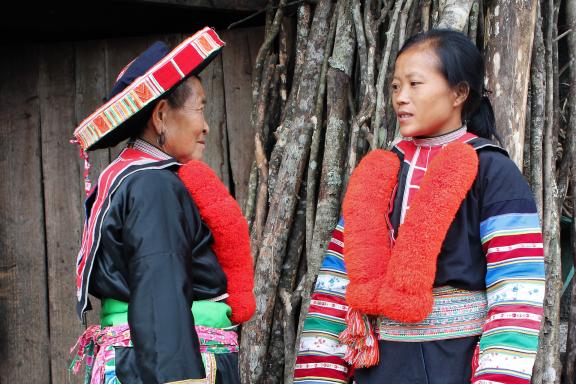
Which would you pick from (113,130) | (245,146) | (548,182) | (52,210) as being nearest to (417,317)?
(113,130)

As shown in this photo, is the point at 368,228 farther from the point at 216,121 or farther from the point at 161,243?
the point at 216,121

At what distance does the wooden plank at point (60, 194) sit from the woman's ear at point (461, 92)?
194 centimetres

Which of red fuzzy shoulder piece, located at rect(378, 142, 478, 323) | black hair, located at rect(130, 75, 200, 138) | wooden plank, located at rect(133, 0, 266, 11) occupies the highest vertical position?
wooden plank, located at rect(133, 0, 266, 11)

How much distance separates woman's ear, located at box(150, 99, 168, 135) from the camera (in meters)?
2.17

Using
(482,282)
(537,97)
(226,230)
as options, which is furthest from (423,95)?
(537,97)

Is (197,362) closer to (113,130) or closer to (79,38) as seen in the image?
(113,130)

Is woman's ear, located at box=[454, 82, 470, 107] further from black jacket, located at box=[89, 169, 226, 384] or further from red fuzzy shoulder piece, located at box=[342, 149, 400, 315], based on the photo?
black jacket, located at box=[89, 169, 226, 384]

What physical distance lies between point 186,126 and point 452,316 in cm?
85

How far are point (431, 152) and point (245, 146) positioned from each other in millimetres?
1433

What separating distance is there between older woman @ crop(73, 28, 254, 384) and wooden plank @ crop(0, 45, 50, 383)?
1428 mm

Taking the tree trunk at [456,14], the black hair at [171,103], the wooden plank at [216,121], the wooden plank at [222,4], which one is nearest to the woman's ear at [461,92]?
the tree trunk at [456,14]

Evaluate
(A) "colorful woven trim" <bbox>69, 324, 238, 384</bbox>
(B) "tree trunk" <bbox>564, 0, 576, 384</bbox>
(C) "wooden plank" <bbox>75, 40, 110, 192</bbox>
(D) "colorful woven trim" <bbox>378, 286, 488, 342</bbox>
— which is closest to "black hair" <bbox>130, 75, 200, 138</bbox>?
(A) "colorful woven trim" <bbox>69, 324, 238, 384</bbox>

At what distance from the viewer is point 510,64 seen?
2783 millimetres

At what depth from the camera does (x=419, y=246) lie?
2066 mm
